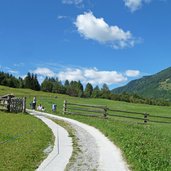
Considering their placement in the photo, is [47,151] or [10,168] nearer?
[10,168]

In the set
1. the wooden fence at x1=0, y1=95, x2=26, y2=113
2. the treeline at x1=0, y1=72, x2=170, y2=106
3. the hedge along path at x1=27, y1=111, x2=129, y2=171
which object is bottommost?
the hedge along path at x1=27, y1=111, x2=129, y2=171

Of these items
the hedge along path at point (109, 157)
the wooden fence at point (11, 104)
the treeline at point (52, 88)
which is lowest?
the hedge along path at point (109, 157)

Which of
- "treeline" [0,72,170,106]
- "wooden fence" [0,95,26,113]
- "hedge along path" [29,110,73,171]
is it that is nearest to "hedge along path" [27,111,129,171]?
"hedge along path" [29,110,73,171]

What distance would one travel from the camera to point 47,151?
608 inches

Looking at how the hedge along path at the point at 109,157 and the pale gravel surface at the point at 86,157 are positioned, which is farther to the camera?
the hedge along path at the point at 109,157

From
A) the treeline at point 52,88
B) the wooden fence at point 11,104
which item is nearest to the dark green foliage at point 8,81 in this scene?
the treeline at point 52,88

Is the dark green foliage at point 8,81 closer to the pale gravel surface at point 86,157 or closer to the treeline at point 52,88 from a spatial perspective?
the treeline at point 52,88

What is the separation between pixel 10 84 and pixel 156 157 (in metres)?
154

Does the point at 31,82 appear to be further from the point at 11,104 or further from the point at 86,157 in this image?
the point at 86,157

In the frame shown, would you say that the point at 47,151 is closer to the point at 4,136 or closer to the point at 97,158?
the point at 97,158

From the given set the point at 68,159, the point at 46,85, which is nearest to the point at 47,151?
the point at 68,159

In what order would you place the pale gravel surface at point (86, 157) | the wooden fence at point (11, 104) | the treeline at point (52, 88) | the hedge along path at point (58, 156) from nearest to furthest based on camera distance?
the hedge along path at point (58, 156) → the pale gravel surface at point (86, 157) → the wooden fence at point (11, 104) → the treeline at point (52, 88)

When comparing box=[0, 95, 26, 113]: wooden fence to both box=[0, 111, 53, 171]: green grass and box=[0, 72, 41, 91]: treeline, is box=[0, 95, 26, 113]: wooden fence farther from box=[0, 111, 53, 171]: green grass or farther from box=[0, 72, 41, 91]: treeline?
box=[0, 72, 41, 91]: treeline

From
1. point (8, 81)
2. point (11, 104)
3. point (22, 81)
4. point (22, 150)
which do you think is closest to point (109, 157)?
point (22, 150)
